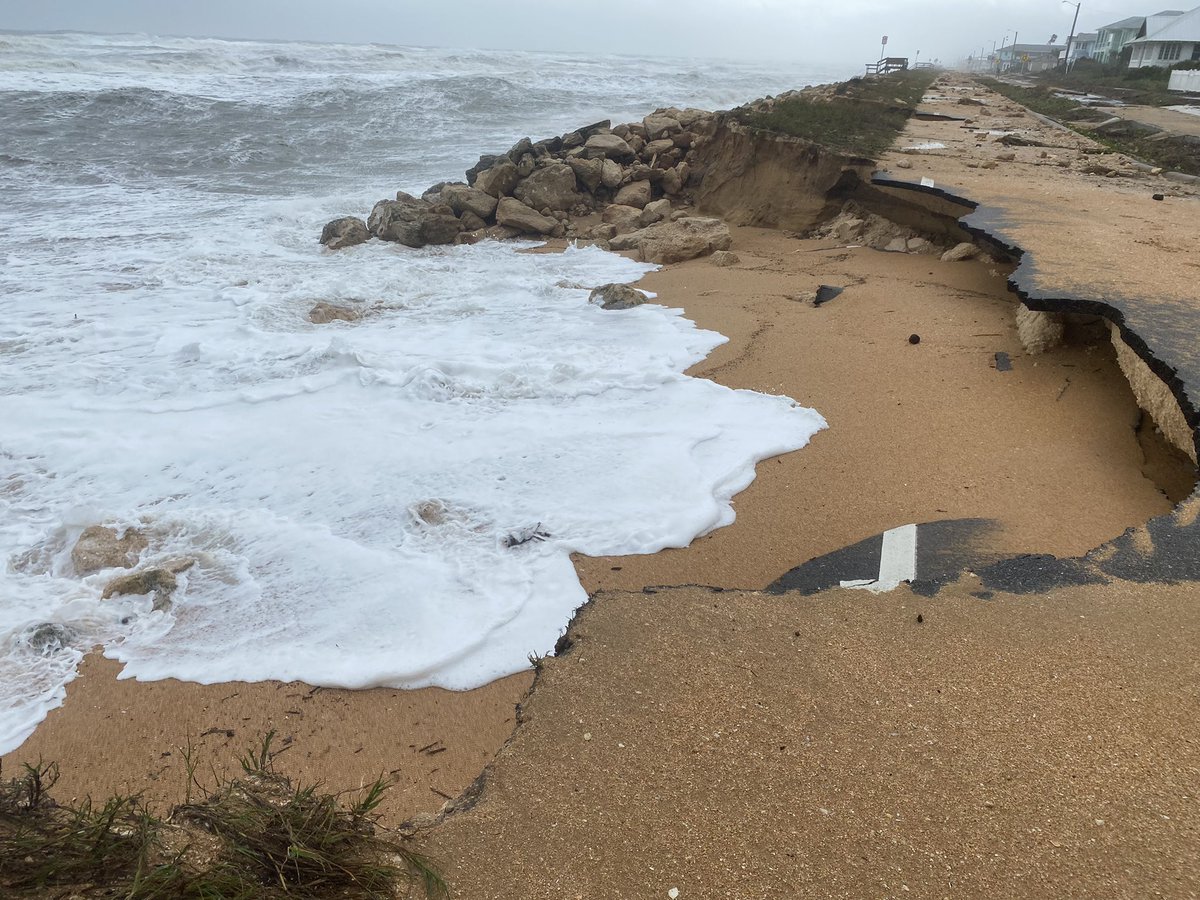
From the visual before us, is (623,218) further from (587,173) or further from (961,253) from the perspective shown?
(961,253)

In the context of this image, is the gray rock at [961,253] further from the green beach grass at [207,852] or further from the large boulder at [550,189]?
the green beach grass at [207,852]

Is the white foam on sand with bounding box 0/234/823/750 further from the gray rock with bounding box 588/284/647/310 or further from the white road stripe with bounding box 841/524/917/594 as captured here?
the white road stripe with bounding box 841/524/917/594

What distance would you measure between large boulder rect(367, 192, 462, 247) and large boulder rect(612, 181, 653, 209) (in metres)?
3.20

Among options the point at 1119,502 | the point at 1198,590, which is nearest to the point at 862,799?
the point at 1198,590

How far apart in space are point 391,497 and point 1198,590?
165 inches

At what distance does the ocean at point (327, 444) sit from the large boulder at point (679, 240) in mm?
428

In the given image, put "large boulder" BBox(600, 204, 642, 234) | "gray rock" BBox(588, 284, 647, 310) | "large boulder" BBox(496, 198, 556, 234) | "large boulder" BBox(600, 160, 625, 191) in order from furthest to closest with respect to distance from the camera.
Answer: "large boulder" BBox(600, 160, 625, 191) → "large boulder" BBox(496, 198, 556, 234) → "large boulder" BBox(600, 204, 642, 234) → "gray rock" BBox(588, 284, 647, 310)

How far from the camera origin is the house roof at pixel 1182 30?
1532 inches

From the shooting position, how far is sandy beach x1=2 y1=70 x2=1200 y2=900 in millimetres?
1998

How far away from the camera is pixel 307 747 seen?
3.19 m

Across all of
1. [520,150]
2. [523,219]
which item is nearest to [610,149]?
[520,150]

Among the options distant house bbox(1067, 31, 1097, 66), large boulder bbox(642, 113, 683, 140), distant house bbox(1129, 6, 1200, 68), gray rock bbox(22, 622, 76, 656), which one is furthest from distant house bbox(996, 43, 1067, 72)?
gray rock bbox(22, 622, 76, 656)

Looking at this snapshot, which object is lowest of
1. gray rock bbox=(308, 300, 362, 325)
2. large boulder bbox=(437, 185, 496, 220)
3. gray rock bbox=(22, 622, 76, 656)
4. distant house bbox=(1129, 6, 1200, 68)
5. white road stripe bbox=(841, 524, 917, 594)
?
gray rock bbox=(22, 622, 76, 656)

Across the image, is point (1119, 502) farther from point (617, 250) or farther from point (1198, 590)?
point (617, 250)
